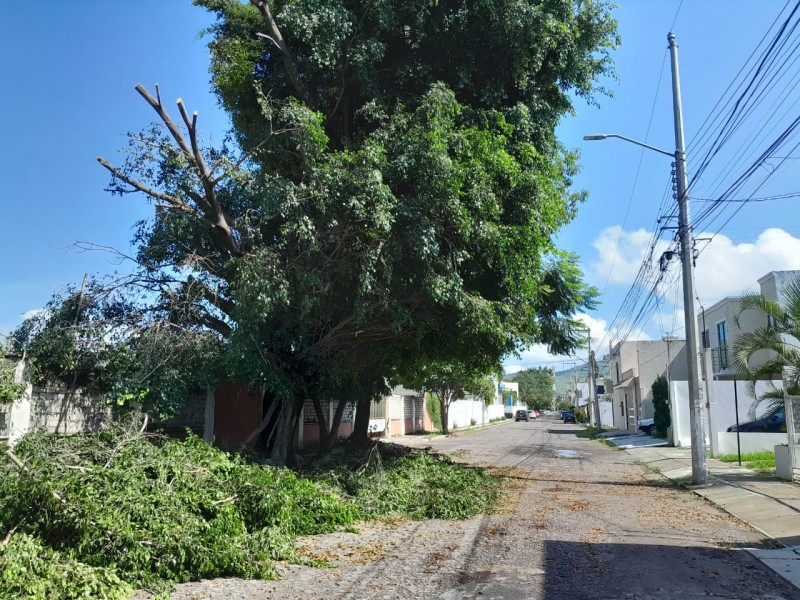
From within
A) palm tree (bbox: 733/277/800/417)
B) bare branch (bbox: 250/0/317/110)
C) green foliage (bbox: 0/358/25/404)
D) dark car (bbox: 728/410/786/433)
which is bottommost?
dark car (bbox: 728/410/786/433)

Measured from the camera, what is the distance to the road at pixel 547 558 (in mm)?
6922

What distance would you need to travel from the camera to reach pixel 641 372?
1751 inches

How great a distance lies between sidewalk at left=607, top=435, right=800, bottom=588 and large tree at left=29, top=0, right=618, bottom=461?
17.2ft

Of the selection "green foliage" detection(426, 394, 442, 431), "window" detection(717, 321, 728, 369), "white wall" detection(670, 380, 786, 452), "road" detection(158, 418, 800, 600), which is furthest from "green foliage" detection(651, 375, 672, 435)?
"road" detection(158, 418, 800, 600)

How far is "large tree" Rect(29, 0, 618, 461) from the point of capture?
37.4 ft

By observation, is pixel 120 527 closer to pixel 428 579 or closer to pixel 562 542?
pixel 428 579

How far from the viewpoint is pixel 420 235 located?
11.2 metres

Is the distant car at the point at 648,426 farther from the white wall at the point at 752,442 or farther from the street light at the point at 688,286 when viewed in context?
the street light at the point at 688,286

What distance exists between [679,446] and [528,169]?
744 inches

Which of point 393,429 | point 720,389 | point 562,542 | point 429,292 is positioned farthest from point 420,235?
point 393,429

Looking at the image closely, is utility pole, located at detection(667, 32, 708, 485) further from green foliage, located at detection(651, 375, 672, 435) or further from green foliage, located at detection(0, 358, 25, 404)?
green foliage, located at detection(651, 375, 672, 435)

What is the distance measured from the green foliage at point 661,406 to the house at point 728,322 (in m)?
2.59

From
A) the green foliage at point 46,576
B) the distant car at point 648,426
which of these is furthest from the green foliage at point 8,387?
the distant car at point 648,426

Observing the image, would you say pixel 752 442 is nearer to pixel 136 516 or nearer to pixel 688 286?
pixel 688 286
